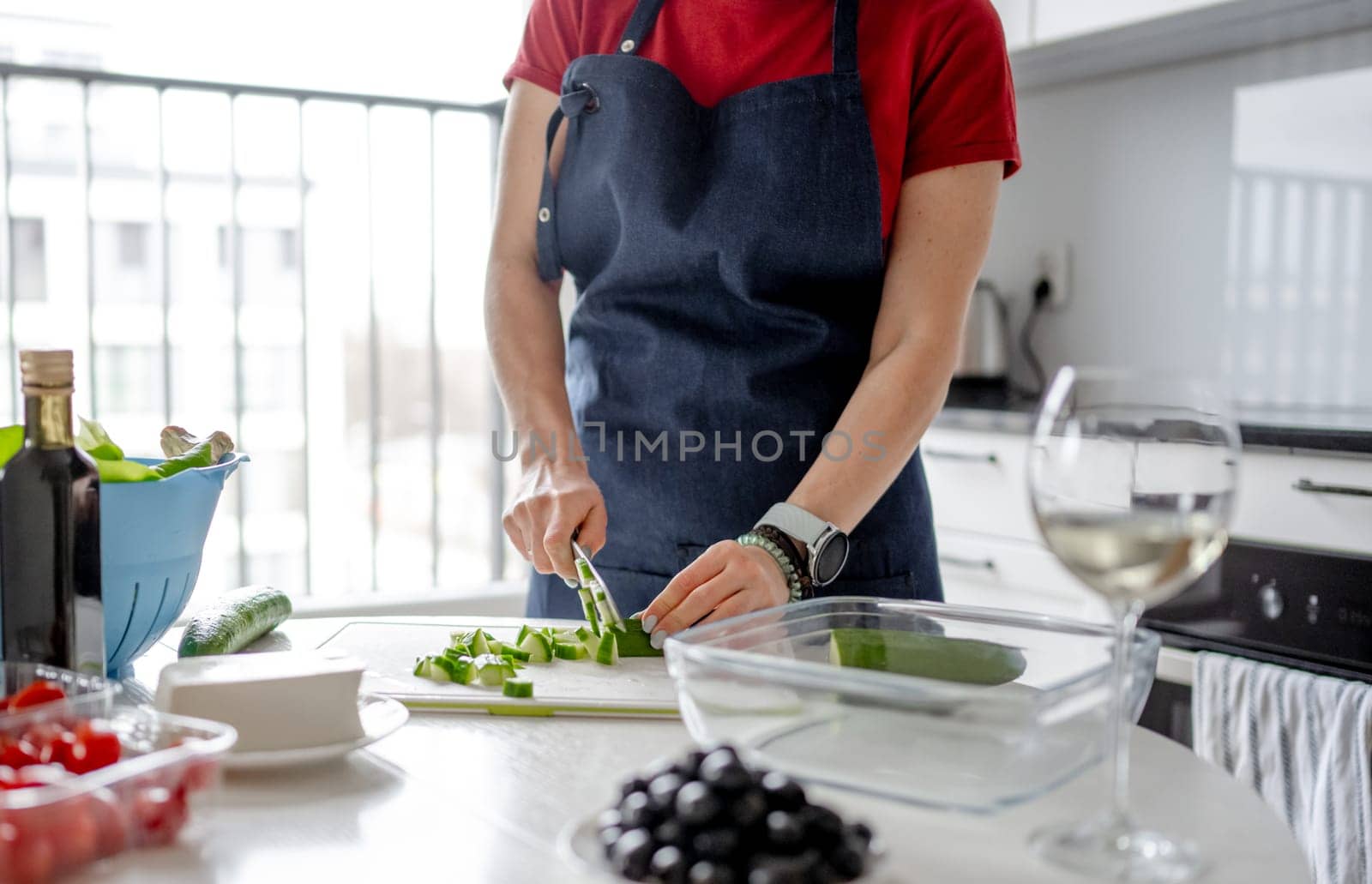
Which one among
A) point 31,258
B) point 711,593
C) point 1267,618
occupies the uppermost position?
point 31,258

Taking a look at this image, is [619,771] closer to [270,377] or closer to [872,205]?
[872,205]

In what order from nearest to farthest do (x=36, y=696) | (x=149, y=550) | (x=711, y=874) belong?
(x=711, y=874) → (x=36, y=696) → (x=149, y=550)

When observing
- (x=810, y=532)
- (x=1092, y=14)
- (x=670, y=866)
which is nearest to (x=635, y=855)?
(x=670, y=866)

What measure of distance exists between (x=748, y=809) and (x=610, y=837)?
2.6 inches

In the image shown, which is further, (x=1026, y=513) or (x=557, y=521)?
(x=1026, y=513)

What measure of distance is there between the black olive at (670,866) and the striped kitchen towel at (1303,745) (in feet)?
5.09

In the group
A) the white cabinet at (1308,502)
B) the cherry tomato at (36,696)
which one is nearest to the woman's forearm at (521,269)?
the cherry tomato at (36,696)

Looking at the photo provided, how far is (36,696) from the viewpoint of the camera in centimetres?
64

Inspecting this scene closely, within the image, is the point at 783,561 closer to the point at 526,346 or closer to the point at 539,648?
the point at 539,648

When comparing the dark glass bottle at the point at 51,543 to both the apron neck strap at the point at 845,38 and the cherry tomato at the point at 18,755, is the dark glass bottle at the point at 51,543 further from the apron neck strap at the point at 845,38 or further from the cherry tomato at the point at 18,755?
the apron neck strap at the point at 845,38

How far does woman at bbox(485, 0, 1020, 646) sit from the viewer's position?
1255 mm

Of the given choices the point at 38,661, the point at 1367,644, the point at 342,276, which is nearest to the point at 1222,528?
the point at 38,661

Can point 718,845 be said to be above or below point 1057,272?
below

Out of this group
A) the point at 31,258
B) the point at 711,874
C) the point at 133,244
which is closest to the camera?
the point at 711,874
